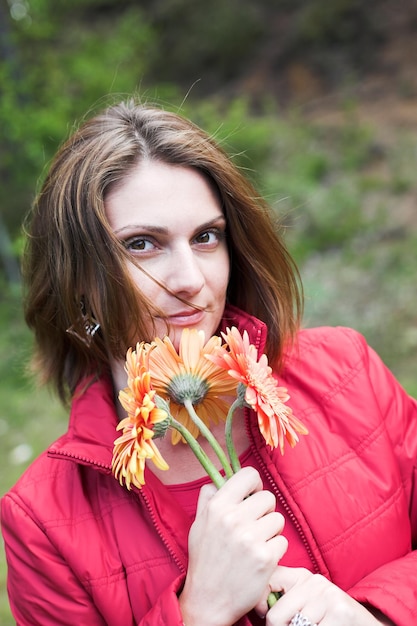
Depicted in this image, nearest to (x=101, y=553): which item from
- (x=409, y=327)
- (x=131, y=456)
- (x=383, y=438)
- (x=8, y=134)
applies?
(x=131, y=456)

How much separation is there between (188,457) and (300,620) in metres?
0.55

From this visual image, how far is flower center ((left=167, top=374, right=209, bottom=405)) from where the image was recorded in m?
1.42

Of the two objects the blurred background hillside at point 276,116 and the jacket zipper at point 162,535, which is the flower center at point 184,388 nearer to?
the jacket zipper at point 162,535

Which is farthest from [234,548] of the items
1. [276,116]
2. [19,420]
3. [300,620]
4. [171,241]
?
[276,116]

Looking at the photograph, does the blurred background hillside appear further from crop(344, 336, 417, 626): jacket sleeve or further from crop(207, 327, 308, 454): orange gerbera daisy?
crop(207, 327, 308, 454): orange gerbera daisy

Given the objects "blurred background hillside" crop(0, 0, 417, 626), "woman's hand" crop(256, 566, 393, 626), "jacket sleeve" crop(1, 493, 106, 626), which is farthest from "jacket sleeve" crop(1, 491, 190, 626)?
"blurred background hillside" crop(0, 0, 417, 626)

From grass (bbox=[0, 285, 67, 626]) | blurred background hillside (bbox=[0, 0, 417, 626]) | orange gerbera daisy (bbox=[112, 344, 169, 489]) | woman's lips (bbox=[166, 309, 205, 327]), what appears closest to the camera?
orange gerbera daisy (bbox=[112, 344, 169, 489])

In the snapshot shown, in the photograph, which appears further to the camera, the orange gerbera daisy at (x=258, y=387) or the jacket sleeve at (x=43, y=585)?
the jacket sleeve at (x=43, y=585)

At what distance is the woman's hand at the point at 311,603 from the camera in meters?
1.40

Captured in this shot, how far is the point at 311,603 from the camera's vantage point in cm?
143

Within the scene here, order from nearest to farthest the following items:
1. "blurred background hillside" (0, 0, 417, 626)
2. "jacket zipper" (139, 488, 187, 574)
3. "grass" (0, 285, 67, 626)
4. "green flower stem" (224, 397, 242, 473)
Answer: "green flower stem" (224, 397, 242, 473) < "jacket zipper" (139, 488, 187, 574) < "grass" (0, 285, 67, 626) < "blurred background hillside" (0, 0, 417, 626)

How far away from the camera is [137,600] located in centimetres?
163

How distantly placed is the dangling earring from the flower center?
1.64 feet

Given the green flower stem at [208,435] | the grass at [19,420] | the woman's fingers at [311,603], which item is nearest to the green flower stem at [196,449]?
the green flower stem at [208,435]
